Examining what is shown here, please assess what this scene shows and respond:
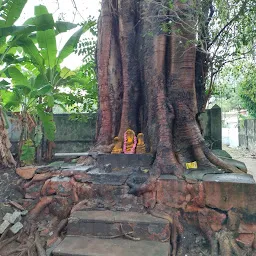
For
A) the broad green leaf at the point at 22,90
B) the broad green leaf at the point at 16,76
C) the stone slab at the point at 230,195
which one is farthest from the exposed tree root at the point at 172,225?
the broad green leaf at the point at 16,76

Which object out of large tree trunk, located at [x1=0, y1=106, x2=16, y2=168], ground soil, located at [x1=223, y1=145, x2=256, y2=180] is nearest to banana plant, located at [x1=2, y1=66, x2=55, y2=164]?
large tree trunk, located at [x1=0, y1=106, x2=16, y2=168]

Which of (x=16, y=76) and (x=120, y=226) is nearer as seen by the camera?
(x=120, y=226)

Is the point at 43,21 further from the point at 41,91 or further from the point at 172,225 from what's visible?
the point at 172,225

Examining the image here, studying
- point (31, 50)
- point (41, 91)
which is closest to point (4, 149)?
point (41, 91)

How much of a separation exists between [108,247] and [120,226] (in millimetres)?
281

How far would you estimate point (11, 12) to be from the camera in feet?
13.9

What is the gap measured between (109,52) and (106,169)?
224 centimetres

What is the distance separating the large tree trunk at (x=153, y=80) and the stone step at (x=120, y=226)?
2.30ft

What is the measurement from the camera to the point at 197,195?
313 cm

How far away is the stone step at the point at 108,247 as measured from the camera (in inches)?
103

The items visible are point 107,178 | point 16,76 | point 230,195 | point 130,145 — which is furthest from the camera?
point 16,76

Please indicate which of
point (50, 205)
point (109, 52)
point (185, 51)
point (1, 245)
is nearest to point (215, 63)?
point (185, 51)

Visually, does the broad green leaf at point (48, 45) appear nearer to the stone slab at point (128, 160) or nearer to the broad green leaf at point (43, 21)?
the broad green leaf at point (43, 21)

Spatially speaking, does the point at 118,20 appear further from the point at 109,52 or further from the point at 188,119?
the point at 188,119
